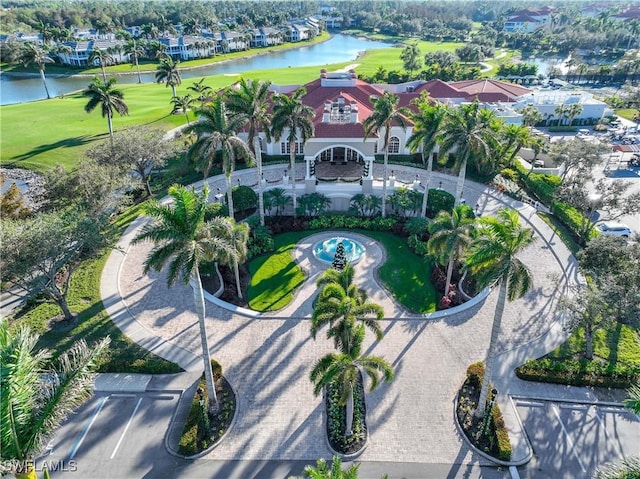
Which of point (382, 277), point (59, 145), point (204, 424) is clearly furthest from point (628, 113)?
point (59, 145)

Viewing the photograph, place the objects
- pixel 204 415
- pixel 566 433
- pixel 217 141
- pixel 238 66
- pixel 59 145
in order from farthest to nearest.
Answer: pixel 238 66 < pixel 59 145 < pixel 217 141 < pixel 566 433 < pixel 204 415

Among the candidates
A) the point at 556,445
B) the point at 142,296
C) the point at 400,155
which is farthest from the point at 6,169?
the point at 556,445

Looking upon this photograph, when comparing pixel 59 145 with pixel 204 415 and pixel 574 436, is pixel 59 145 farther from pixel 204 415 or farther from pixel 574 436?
pixel 574 436

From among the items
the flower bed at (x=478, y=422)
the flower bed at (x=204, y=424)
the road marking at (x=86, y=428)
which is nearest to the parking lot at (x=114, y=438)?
the road marking at (x=86, y=428)

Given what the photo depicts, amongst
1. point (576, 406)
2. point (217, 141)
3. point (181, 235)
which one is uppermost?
point (217, 141)

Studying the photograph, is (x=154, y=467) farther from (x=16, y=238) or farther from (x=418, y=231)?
(x=418, y=231)

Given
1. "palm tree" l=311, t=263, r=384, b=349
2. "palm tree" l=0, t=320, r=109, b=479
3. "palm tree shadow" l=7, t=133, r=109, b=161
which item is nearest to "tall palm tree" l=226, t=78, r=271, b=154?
"palm tree" l=311, t=263, r=384, b=349
